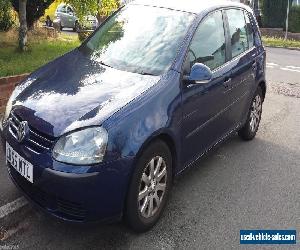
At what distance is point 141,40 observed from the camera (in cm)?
424

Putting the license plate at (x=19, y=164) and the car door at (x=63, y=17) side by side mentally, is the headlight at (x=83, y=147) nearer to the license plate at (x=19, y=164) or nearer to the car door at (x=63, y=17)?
the license plate at (x=19, y=164)

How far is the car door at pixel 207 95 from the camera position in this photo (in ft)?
12.8

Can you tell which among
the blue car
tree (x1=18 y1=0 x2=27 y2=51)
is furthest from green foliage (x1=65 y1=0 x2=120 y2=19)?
the blue car

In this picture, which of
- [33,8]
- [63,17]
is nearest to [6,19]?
[33,8]

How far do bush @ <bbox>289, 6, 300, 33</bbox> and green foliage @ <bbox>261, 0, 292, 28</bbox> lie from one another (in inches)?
31.5

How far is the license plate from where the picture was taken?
3.18m

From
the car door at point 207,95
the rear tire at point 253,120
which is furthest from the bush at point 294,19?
the car door at point 207,95

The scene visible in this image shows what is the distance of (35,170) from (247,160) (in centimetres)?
296

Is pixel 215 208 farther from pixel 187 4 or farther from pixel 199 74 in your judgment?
pixel 187 4

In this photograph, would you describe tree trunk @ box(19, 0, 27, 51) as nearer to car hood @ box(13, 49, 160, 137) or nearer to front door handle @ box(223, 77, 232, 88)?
car hood @ box(13, 49, 160, 137)

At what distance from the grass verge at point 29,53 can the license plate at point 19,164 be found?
314 cm

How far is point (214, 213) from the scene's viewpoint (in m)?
3.98

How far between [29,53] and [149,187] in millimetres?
5346

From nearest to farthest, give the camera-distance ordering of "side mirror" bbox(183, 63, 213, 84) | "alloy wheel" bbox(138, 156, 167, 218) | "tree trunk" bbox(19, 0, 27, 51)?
"alloy wheel" bbox(138, 156, 167, 218), "side mirror" bbox(183, 63, 213, 84), "tree trunk" bbox(19, 0, 27, 51)
